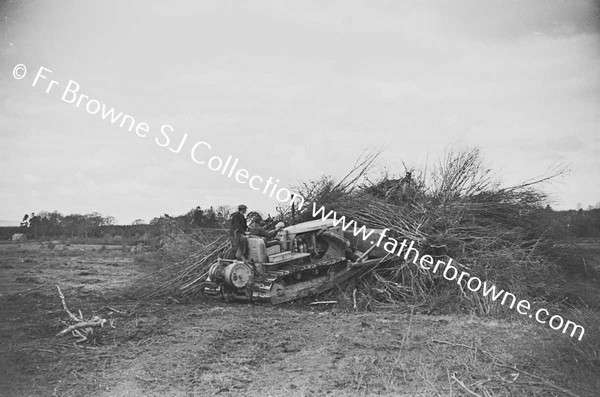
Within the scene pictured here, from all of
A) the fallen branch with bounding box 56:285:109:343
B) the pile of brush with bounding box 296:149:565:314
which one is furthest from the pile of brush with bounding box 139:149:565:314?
the fallen branch with bounding box 56:285:109:343

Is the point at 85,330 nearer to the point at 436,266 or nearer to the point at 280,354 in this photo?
the point at 280,354

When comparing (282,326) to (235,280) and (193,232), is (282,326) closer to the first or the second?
(235,280)

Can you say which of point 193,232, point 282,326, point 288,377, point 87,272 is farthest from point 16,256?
point 288,377

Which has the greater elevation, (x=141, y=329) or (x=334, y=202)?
(x=334, y=202)

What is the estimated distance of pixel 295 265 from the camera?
10.1 m

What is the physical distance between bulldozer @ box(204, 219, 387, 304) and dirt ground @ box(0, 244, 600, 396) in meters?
0.37

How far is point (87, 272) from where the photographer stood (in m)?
15.7

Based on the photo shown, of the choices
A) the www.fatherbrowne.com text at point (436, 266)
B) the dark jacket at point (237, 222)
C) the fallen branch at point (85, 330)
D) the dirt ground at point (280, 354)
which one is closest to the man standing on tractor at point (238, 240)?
the dark jacket at point (237, 222)

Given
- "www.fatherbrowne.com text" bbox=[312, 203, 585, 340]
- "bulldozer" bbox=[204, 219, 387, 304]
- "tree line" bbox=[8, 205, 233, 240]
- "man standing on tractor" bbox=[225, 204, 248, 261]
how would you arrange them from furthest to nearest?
1. "tree line" bbox=[8, 205, 233, 240]
2. "man standing on tractor" bbox=[225, 204, 248, 261]
3. "bulldozer" bbox=[204, 219, 387, 304]
4. "www.fatherbrowne.com text" bbox=[312, 203, 585, 340]

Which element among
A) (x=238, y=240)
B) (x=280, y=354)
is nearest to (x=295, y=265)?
(x=238, y=240)

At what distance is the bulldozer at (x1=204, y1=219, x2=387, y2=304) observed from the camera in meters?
9.54

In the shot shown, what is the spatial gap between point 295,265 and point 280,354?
12.0ft

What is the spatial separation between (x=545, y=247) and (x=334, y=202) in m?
4.68

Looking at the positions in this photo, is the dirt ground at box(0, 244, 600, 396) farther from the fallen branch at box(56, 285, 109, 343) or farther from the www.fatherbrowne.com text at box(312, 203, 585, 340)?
the www.fatherbrowne.com text at box(312, 203, 585, 340)
